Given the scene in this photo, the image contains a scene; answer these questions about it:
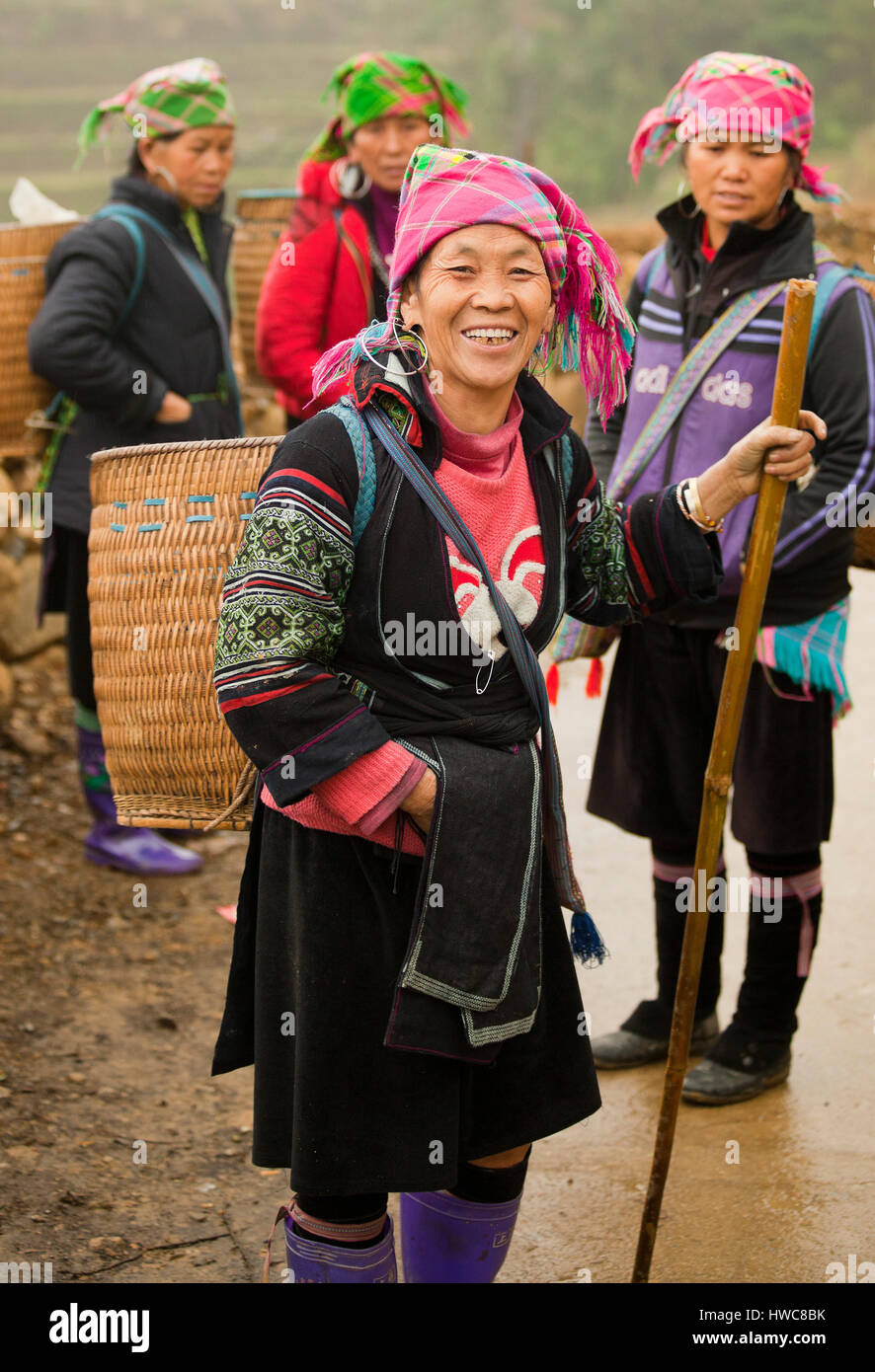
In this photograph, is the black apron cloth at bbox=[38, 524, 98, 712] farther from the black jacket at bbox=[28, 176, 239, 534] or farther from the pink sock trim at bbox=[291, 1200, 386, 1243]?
the pink sock trim at bbox=[291, 1200, 386, 1243]

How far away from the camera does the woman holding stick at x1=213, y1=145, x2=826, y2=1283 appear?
1.87 metres

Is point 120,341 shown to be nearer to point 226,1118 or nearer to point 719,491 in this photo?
point 226,1118

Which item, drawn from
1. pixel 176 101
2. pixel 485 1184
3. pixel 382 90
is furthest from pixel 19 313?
pixel 485 1184

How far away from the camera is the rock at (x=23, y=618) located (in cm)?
558

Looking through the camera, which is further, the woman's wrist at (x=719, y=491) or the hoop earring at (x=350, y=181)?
the hoop earring at (x=350, y=181)

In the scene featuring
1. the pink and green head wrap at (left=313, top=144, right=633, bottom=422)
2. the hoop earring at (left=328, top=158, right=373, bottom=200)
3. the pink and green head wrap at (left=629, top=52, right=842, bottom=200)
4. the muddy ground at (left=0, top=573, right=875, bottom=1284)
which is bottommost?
the muddy ground at (left=0, top=573, right=875, bottom=1284)

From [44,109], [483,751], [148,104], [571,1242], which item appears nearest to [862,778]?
[571,1242]

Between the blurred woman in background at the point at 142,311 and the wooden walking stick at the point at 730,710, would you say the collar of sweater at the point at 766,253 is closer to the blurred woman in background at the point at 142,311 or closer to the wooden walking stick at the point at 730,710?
the wooden walking stick at the point at 730,710

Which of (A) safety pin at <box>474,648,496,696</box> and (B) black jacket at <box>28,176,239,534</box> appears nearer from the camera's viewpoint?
(A) safety pin at <box>474,648,496,696</box>

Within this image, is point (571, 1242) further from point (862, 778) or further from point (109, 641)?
point (862, 778)

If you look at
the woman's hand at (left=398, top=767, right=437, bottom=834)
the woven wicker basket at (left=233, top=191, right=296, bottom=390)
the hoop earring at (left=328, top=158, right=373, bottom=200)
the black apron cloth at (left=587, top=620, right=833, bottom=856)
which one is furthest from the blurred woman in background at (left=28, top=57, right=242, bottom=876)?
the woman's hand at (left=398, top=767, right=437, bottom=834)

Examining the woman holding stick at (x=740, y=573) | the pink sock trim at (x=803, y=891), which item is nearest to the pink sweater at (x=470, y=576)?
the woman holding stick at (x=740, y=573)

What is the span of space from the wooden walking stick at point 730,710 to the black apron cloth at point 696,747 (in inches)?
26.8

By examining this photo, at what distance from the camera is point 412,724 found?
196cm
